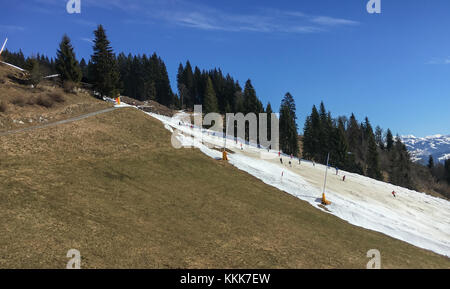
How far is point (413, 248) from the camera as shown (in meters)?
24.5

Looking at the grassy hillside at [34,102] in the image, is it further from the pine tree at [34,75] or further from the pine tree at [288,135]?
the pine tree at [288,135]

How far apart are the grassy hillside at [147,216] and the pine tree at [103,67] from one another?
20.9 metres

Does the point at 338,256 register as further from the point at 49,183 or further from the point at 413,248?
the point at 49,183

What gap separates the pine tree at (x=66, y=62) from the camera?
4597 centimetres

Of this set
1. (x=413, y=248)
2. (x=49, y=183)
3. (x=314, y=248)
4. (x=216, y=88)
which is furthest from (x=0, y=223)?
(x=216, y=88)

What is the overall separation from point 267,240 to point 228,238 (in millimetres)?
2976

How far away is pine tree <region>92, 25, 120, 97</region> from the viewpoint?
164 feet

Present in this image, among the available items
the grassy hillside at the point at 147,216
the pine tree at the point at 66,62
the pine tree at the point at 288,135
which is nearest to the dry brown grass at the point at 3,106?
the grassy hillside at the point at 147,216

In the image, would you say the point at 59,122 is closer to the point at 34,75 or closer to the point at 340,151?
the point at 34,75

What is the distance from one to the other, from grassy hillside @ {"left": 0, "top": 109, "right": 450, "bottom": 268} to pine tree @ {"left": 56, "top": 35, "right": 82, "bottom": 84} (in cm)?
2038

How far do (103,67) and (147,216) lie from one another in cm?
4217

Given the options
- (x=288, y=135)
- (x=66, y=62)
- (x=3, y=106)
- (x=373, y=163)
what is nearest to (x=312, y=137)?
(x=288, y=135)

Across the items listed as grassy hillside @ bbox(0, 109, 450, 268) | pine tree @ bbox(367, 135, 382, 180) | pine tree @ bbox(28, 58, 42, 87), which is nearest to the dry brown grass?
grassy hillside @ bbox(0, 109, 450, 268)

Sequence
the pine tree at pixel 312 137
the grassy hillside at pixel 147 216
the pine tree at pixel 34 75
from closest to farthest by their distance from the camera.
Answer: the grassy hillside at pixel 147 216, the pine tree at pixel 34 75, the pine tree at pixel 312 137
